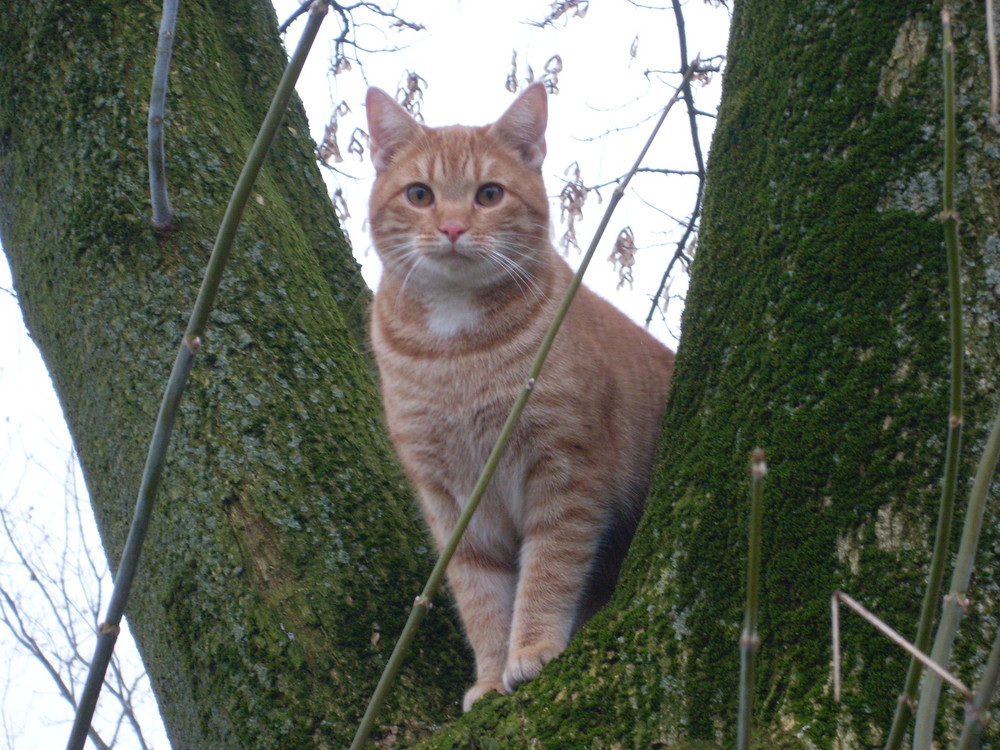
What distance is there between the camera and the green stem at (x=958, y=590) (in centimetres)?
85

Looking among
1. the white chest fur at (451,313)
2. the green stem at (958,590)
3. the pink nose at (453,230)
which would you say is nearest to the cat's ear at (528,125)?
the pink nose at (453,230)

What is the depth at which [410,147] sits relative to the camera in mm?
3494

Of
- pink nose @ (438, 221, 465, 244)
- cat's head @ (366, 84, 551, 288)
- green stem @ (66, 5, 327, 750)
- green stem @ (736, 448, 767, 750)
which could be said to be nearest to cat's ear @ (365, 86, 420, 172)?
cat's head @ (366, 84, 551, 288)

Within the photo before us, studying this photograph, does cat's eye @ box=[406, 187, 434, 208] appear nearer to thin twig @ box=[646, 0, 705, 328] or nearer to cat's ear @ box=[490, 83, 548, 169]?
cat's ear @ box=[490, 83, 548, 169]

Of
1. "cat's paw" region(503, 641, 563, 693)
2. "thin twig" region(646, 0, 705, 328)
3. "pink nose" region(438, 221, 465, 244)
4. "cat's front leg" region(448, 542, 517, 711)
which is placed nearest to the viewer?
"cat's paw" region(503, 641, 563, 693)

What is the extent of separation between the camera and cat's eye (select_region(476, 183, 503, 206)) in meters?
3.32

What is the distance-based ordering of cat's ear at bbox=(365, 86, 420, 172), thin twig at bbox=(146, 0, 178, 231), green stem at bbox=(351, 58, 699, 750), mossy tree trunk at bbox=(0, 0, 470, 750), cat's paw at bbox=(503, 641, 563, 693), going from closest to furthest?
green stem at bbox=(351, 58, 699, 750) → thin twig at bbox=(146, 0, 178, 231) → mossy tree trunk at bbox=(0, 0, 470, 750) → cat's paw at bbox=(503, 641, 563, 693) → cat's ear at bbox=(365, 86, 420, 172)

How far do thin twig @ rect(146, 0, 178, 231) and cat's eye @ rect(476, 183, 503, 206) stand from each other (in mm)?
1072

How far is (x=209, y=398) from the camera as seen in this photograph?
98.0 inches

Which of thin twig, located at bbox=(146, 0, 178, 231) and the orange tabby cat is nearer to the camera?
thin twig, located at bbox=(146, 0, 178, 231)

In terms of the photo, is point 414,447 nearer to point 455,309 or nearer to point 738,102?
point 455,309

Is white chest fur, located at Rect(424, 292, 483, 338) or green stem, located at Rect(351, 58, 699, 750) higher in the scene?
white chest fur, located at Rect(424, 292, 483, 338)

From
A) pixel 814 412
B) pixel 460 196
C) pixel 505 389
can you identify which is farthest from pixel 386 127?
pixel 814 412

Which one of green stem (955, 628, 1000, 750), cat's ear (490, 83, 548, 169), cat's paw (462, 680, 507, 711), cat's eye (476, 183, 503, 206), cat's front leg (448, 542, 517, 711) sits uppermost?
cat's ear (490, 83, 548, 169)
